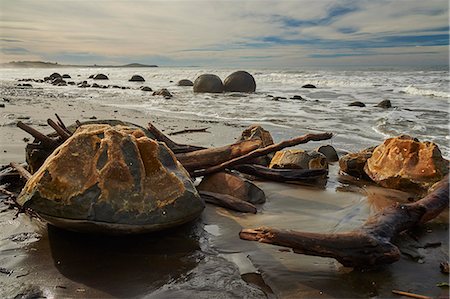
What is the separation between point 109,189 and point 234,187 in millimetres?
A: 1548

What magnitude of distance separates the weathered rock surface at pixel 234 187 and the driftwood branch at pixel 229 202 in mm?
189

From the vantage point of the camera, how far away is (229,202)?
3.72 meters

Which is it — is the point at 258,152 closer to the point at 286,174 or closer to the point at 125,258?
the point at 286,174

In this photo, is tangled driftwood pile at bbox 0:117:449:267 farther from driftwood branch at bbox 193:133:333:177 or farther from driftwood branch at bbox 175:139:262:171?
driftwood branch at bbox 175:139:262:171

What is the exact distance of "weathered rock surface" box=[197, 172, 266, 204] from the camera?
3982 mm

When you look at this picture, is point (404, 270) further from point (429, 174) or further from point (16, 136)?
point (16, 136)

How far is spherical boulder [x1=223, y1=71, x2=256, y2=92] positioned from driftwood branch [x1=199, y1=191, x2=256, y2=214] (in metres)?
18.2

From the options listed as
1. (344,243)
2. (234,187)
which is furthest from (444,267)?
(234,187)

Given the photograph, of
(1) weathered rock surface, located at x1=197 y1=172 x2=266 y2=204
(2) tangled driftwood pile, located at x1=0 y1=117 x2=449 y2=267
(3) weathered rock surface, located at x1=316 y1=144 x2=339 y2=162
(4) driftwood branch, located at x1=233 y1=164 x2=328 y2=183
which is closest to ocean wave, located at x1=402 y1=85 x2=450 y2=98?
(3) weathered rock surface, located at x1=316 y1=144 x2=339 y2=162

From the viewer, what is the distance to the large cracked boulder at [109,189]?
8.95ft

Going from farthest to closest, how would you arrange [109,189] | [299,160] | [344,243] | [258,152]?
[299,160] → [258,152] → [109,189] → [344,243]

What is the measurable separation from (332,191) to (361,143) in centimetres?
318

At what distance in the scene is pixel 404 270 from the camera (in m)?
2.58

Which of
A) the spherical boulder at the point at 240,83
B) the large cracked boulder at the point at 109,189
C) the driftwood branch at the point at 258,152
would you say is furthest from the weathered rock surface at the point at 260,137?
the spherical boulder at the point at 240,83
